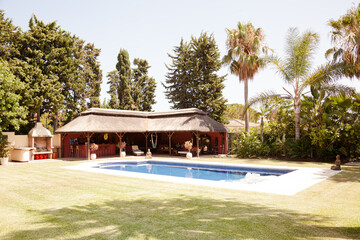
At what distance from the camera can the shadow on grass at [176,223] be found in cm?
433

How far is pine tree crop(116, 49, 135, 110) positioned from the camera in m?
33.1

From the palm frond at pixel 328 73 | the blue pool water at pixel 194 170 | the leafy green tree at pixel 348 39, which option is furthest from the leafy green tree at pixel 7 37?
the leafy green tree at pixel 348 39

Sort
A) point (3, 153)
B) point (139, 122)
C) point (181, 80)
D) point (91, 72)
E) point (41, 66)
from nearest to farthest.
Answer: point (3, 153)
point (41, 66)
point (139, 122)
point (181, 80)
point (91, 72)

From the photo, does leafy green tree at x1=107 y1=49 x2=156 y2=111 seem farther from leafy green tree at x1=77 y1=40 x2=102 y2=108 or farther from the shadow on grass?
the shadow on grass

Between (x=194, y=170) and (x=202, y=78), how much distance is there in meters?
16.8

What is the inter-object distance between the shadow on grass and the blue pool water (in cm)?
635

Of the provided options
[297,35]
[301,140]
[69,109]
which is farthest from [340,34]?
[69,109]

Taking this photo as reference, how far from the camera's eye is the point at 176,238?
4.21 meters

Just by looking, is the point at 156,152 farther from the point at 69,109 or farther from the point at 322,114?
the point at 322,114

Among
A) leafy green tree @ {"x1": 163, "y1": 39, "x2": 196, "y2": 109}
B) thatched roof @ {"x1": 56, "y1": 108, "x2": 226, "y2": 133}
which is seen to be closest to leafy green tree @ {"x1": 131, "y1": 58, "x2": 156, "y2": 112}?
leafy green tree @ {"x1": 163, "y1": 39, "x2": 196, "y2": 109}

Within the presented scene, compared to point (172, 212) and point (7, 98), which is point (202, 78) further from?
point (172, 212)

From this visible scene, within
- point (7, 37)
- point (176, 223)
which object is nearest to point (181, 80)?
point (7, 37)

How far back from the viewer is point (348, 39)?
14594 millimetres

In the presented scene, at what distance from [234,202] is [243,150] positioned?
1229 centimetres
